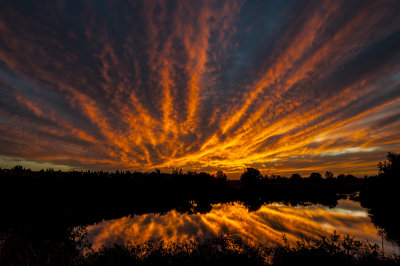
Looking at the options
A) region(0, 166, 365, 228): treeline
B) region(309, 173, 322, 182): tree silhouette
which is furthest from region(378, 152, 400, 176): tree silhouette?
region(309, 173, 322, 182): tree silhouette

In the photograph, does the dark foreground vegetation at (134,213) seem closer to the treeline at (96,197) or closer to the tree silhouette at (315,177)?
the treeline at (96,197)

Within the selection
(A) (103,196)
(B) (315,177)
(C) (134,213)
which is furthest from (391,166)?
(B) (315,177)

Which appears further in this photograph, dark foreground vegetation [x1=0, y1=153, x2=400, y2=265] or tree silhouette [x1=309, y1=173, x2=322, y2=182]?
tree silhouette [x1=309, y1=173, x2=322, y2=182]

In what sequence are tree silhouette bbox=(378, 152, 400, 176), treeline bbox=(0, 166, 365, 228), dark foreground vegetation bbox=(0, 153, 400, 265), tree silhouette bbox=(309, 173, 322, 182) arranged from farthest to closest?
1. tree silhouette bbox=(309, 173, 322, 182)
2. tree silhouette bbox=(378, 152, 400, 176)
3. treeline bbox=(0, 166, 365, 228)
4. dark foreground vegetation bbox=(0, 153, 400, 265)

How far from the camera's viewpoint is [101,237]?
62.4ft

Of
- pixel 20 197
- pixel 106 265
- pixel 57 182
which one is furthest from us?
pixel 57 182

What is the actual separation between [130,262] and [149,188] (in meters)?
72.3

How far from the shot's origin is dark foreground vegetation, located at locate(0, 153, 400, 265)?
1049 cm

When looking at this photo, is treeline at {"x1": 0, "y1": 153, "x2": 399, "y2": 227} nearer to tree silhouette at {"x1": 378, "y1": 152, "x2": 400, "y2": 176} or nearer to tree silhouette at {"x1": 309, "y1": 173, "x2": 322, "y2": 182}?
tree silhouette at {"x1": 378, "y1": 152, "x2": 400, "y2": 176}

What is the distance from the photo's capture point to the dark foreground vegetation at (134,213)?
10.5m

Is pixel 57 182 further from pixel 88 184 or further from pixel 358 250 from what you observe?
pixel 358 250

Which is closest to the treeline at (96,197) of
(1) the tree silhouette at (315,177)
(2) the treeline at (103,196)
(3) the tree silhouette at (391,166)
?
(2) the treeline at (103,196)

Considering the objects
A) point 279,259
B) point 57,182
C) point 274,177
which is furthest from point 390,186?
point 274,177

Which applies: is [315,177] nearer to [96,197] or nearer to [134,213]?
[96,197]
